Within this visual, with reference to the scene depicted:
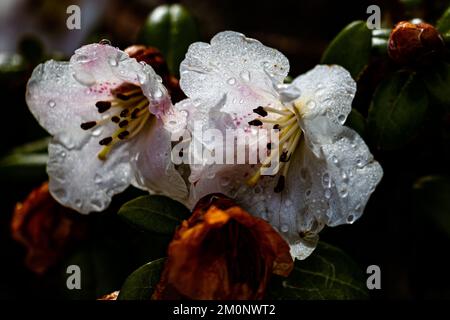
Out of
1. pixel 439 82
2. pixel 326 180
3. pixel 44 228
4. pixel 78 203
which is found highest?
pixel 439 82

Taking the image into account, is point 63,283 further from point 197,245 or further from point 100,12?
point 100,12

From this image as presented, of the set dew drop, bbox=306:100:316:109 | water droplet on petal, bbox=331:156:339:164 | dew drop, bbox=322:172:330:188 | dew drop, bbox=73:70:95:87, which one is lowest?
dew drop, bbox=322:172:330:188

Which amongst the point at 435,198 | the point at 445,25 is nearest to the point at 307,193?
the point at 445,25

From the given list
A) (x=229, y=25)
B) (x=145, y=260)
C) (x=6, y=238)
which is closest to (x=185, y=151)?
(x=145, y=260)

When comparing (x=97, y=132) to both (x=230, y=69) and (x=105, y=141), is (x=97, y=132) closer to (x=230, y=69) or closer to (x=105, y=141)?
(x=105, y=141)

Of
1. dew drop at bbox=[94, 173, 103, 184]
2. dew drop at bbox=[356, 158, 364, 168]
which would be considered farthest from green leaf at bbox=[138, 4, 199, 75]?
dew drop at bbox=[356, 158, 364, 168]

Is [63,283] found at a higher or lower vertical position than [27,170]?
lower

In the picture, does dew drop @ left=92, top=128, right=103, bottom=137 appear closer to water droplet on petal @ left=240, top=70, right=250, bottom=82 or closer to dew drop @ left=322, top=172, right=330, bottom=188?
water droplet on petal @ left=240, top=70, right=250, bottom=82
